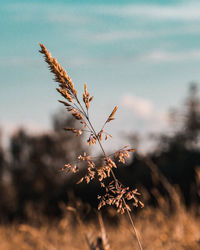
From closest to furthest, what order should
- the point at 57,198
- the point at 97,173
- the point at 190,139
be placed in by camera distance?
1. the point at 97,173
2. the point at 57,198
3. the point at 190,139

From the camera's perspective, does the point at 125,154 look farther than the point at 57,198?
No

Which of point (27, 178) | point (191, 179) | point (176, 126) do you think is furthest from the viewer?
point (176, 126)

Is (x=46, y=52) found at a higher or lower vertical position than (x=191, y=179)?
higher

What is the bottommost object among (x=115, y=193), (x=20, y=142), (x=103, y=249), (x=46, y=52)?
(x=103, y=249)

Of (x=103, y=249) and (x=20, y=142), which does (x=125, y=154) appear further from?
(x=20, y=142)

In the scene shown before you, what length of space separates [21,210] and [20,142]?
78.5ft

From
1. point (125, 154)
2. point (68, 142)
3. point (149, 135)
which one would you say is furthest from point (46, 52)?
point (68, 142)

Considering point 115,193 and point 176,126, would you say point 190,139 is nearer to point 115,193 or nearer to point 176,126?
point 176,126

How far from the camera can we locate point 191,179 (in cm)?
1305

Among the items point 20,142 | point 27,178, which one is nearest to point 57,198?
point 27,178

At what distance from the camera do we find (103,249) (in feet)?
4.01

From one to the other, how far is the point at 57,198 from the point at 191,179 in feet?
22.8

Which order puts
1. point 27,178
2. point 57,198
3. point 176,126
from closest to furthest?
point 57,198 → point 27,178 → point 176,126

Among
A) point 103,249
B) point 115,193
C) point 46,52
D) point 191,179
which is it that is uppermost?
point 46,52
